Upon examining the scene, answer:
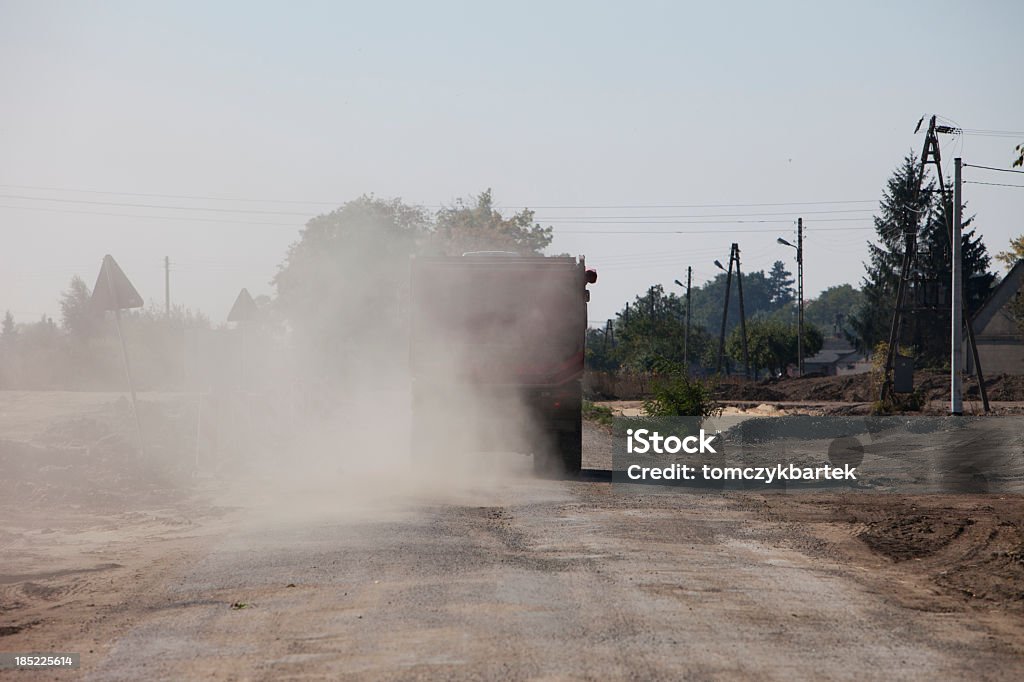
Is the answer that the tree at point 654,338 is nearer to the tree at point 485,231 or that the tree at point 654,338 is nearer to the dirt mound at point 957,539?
the tree at point 485,231

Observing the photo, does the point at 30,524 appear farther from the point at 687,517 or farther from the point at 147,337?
the point at 147,337

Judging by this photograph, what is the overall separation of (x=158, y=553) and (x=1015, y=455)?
578 inches

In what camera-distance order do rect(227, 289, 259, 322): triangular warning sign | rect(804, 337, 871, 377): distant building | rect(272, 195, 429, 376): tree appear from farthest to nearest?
rect(804, 337, 871, 377): distant building
rect(272, 195, 429, 376): tree
rect(227, 289, 259, 322): triangular warning sign

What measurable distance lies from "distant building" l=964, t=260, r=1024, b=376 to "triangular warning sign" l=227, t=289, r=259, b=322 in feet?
179

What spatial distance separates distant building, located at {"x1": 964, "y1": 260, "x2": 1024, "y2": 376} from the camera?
65625mm

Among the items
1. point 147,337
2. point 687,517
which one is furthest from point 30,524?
point 147,337

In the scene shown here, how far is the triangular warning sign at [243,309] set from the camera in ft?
68.5

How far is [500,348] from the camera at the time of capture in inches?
711

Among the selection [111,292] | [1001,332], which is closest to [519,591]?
[111,292]

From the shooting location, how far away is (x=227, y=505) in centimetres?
1484

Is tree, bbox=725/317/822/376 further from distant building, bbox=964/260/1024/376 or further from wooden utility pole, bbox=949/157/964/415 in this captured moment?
wooden utility pole, bbox=949/157/964/415

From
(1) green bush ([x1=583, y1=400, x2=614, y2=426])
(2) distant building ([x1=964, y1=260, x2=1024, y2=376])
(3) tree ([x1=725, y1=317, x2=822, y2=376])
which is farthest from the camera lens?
(3) tree ([x1=725, y1=317, x2=822, y2=376])

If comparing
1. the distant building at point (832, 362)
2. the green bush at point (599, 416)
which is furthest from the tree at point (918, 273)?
the green bush at point (599, 416)

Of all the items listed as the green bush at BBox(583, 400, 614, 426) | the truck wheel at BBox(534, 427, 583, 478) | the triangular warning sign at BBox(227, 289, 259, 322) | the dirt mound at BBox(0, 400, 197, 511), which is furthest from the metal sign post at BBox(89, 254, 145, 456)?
the green bush at BBox(583, 400, 614, 426)
